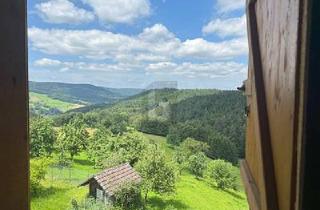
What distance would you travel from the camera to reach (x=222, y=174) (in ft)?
83.1

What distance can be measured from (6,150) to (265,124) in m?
0.85

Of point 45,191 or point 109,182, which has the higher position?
point 109,182

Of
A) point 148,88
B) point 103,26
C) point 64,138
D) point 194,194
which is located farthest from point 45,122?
point 103,26

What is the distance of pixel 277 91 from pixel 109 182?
21.7m

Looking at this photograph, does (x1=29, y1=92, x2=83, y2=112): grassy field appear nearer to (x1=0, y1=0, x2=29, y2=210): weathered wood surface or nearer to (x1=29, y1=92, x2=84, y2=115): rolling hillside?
(x1=29, y1=92, x2=84, y2=115): rolling hillside

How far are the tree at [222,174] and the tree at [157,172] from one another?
2.73m

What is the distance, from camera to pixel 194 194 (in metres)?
26.3

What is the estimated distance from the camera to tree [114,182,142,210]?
857 inches

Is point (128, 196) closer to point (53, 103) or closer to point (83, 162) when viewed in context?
point (83, 162)

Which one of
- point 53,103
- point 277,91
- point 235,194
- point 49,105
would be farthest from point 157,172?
point 277,91

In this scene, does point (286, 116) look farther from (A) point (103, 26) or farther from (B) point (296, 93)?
(A) point (103, 26)

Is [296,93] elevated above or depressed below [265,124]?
above

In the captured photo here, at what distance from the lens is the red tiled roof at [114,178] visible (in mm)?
21469

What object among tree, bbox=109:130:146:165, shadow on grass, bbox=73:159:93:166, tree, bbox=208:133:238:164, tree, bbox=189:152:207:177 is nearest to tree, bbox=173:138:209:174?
tree, bbox=189:152:207:177
